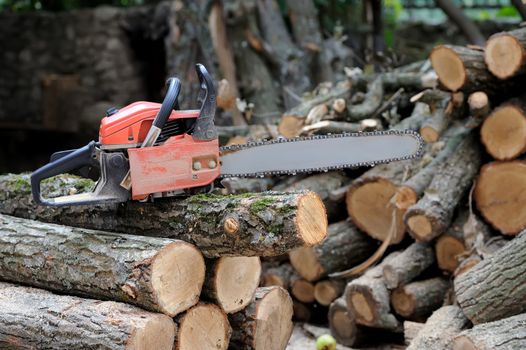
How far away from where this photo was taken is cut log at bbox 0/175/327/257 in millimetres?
2500

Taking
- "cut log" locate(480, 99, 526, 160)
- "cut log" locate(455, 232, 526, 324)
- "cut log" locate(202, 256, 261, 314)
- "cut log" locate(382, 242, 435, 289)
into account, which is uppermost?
"cut log" locate(480, 99, 526, 160)

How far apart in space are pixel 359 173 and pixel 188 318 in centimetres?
207

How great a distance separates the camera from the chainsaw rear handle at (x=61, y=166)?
107 inches

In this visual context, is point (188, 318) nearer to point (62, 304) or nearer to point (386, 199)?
point (62, 304)

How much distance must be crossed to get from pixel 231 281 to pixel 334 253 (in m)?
1.42

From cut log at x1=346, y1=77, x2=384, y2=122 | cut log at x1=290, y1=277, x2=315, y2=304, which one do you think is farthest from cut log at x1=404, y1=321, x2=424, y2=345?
cut log at x1=346, y1=77, x2=384, y2=122

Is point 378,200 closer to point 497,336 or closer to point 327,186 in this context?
point 327,186

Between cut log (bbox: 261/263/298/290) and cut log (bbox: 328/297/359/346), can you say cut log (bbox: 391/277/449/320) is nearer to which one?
cut log (bbox: 328/297/359/346)

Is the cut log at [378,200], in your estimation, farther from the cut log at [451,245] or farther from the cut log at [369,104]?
the cut log at [369,104]

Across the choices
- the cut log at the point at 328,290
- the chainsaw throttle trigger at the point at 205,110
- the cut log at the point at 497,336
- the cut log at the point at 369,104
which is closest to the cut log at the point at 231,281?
the chainsaw throttle trigger at the point at 205,110

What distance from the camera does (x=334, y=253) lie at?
4.12 metres

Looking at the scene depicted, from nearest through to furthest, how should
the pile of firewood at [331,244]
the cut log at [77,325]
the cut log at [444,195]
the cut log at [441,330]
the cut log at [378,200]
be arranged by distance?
the cut log at [77,325] < the pile of firewood at [331,244] < the cut log at [441,330] < the cut log at [444,195] < the cut log at [378,200]

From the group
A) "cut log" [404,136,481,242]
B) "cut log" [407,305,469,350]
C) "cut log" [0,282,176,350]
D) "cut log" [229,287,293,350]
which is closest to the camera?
"cut log" [0,282,176,350]

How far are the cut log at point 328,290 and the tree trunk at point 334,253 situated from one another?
0.06m
